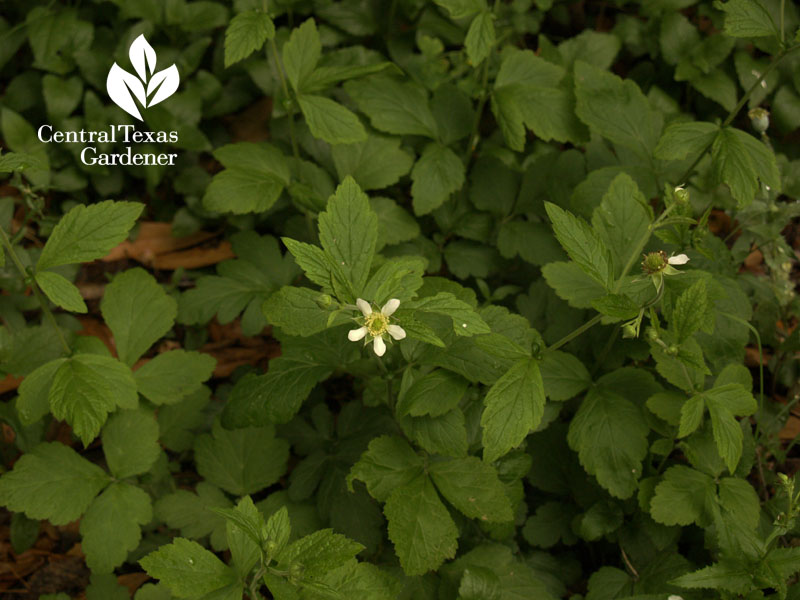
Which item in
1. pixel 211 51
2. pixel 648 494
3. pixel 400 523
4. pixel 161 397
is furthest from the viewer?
→ pixel 211 51

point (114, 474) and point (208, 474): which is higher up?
point (114, 474)

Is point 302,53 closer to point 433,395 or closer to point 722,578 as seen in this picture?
point 433,395

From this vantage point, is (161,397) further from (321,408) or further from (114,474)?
(321,408)

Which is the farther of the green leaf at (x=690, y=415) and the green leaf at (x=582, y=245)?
the green leaf at (x=690, y=415)

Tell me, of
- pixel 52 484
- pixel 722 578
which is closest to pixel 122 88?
pixel 52 484

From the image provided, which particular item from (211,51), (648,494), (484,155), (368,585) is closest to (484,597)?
(368,585)

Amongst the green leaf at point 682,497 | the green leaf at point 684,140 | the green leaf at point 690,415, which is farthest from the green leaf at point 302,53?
the green leaf at point 682,497

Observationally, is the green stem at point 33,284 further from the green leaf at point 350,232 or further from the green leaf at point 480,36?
the green leaf at point 480,36

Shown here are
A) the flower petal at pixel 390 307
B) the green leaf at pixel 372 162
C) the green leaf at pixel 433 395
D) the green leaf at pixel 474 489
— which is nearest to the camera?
the flower petal at pixel 390 307
